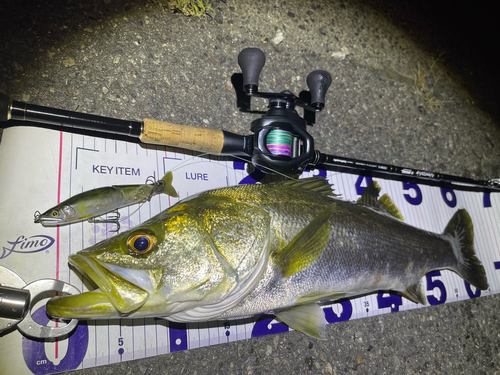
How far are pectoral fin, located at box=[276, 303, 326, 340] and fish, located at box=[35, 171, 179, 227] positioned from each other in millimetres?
903

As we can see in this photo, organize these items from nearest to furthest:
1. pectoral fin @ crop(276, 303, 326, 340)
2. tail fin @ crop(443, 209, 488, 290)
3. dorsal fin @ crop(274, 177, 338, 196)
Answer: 1. pectoral fin @ crop(276, 303, 326, 340)
2. dorsal fin @ crop(274, 177, 338, 196)
3. tail fin @ crop(443, 209, 488, 290)

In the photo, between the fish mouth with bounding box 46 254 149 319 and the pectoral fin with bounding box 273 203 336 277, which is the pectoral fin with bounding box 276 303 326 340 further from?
the fish mouth with bounding box 46 254 149 319

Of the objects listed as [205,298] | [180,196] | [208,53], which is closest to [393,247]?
[205,298]

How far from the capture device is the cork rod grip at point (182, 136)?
1.54 meters

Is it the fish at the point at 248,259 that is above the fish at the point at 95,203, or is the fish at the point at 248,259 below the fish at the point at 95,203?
below

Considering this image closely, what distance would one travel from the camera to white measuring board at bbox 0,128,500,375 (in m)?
1.36

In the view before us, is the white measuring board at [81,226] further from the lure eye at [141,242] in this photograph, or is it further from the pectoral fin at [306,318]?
the lure eye at [141,242]

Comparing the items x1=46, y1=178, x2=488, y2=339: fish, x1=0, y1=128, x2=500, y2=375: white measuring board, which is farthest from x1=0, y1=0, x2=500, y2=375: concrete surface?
x1=46, y1=178, x2=488, y2=339: fish

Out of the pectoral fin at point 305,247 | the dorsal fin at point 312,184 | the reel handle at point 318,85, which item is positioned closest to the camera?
the pectoral fin at point 305,247

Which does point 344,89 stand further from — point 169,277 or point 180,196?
point 169,277

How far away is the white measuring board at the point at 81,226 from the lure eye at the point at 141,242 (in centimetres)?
47

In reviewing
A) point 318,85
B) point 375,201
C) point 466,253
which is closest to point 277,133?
point 318,85

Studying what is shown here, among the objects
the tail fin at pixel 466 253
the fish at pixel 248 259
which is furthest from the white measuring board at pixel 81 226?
the tail fin at pixel 466 253

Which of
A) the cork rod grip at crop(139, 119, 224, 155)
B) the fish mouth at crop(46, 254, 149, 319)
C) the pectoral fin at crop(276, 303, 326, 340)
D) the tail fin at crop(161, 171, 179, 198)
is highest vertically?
the cork rod grip at crop(139, 119, 224, 155)
